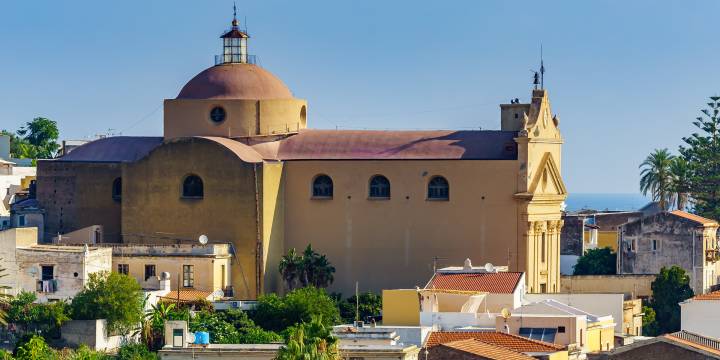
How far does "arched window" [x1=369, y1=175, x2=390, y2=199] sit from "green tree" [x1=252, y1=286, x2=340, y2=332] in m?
6.58

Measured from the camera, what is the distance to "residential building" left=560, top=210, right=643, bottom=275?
9819cm

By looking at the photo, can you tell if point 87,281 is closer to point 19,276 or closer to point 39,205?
point 19,276

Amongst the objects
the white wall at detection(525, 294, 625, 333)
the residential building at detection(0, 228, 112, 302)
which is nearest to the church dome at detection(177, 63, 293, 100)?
the residential building at detection(0, 228, 112, 302)

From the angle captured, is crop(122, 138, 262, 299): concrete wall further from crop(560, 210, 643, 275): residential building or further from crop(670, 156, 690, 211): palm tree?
crop(670, 156, 690, 211): palm tree

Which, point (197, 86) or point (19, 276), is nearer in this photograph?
point (19, 276)

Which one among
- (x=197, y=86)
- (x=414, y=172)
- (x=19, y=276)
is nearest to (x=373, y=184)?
(x=414, y=172)

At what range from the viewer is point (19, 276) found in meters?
73.2

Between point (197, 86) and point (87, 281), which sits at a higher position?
point (197, 86)

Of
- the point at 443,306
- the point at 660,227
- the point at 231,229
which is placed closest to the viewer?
the point at 443,306

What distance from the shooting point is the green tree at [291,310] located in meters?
71.0

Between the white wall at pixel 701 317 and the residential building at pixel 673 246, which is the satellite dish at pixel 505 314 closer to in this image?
the white wall at pixel 701 317

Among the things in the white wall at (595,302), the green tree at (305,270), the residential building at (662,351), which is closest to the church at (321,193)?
the green tree at (305,270)

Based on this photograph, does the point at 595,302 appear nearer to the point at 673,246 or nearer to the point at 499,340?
the point at 499,340

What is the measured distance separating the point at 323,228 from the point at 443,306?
986 cm
